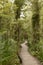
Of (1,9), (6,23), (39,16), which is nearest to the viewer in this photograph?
(1,9)

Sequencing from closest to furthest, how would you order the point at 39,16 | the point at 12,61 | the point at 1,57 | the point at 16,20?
the point at 1,57, the point at 12,61, the point at 39,16, the point at 16,20

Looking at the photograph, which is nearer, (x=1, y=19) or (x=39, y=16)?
(x=1, y=19)

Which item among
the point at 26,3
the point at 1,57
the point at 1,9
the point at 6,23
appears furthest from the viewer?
the point at 26,3

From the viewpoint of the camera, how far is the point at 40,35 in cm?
2672

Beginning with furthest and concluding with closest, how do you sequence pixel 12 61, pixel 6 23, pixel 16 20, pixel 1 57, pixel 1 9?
pixel 16 20 → pixel 6 23 → pixel 1 9 → pixel 12 61 → pixel 1 57

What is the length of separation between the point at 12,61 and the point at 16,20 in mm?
15338

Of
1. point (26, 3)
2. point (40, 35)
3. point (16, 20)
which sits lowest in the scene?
point (40, 35)

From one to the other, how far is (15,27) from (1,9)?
1427cm

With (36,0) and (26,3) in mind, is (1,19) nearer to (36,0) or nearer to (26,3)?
(36,0)

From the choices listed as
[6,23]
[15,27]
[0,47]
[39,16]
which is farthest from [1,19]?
[0,47]

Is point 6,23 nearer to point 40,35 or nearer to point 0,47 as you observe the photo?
point 40,35

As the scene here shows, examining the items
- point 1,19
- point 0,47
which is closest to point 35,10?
point 1,19

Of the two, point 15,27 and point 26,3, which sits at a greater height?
point 26,3

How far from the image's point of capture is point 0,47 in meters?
10.8
